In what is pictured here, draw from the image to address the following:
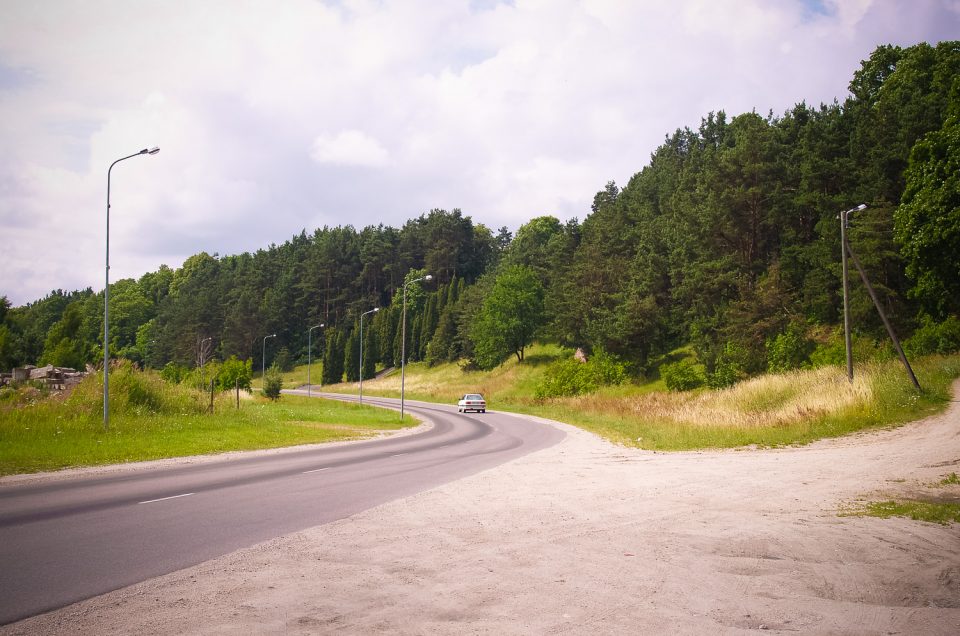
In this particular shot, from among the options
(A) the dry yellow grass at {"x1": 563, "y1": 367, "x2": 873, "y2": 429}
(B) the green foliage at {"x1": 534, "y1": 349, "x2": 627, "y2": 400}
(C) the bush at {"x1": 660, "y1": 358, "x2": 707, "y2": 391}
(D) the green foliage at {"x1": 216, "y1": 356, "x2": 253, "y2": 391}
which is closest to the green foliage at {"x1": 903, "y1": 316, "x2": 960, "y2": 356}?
(A) the dry yellow grass at {"x1": 563, "y1": 367, "x2": 873, "y2": 429}

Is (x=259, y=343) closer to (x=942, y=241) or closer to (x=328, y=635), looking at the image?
(x=942, y=241)

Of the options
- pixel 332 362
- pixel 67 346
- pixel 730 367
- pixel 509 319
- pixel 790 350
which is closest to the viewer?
pixel 790 350

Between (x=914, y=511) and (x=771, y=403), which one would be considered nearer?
(x=914, y=511)

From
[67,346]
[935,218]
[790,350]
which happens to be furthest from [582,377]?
[67,346]

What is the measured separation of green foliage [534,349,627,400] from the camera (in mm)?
62312

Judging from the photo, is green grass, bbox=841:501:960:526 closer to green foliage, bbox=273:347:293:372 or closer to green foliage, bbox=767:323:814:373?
green foliage, bbox=767:323:814:373

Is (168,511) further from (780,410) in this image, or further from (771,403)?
(771,403)

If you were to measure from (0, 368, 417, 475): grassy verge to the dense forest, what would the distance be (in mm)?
27360

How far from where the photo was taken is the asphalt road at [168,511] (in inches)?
273

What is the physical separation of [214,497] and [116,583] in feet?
18.7

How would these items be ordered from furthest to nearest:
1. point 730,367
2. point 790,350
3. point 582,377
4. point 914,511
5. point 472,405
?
point 582,377, point 472,405, point 730,367, point 790,350, point 914,511

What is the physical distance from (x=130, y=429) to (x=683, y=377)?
4050 cm

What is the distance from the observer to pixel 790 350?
44438 millimetres

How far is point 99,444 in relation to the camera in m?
20.2
